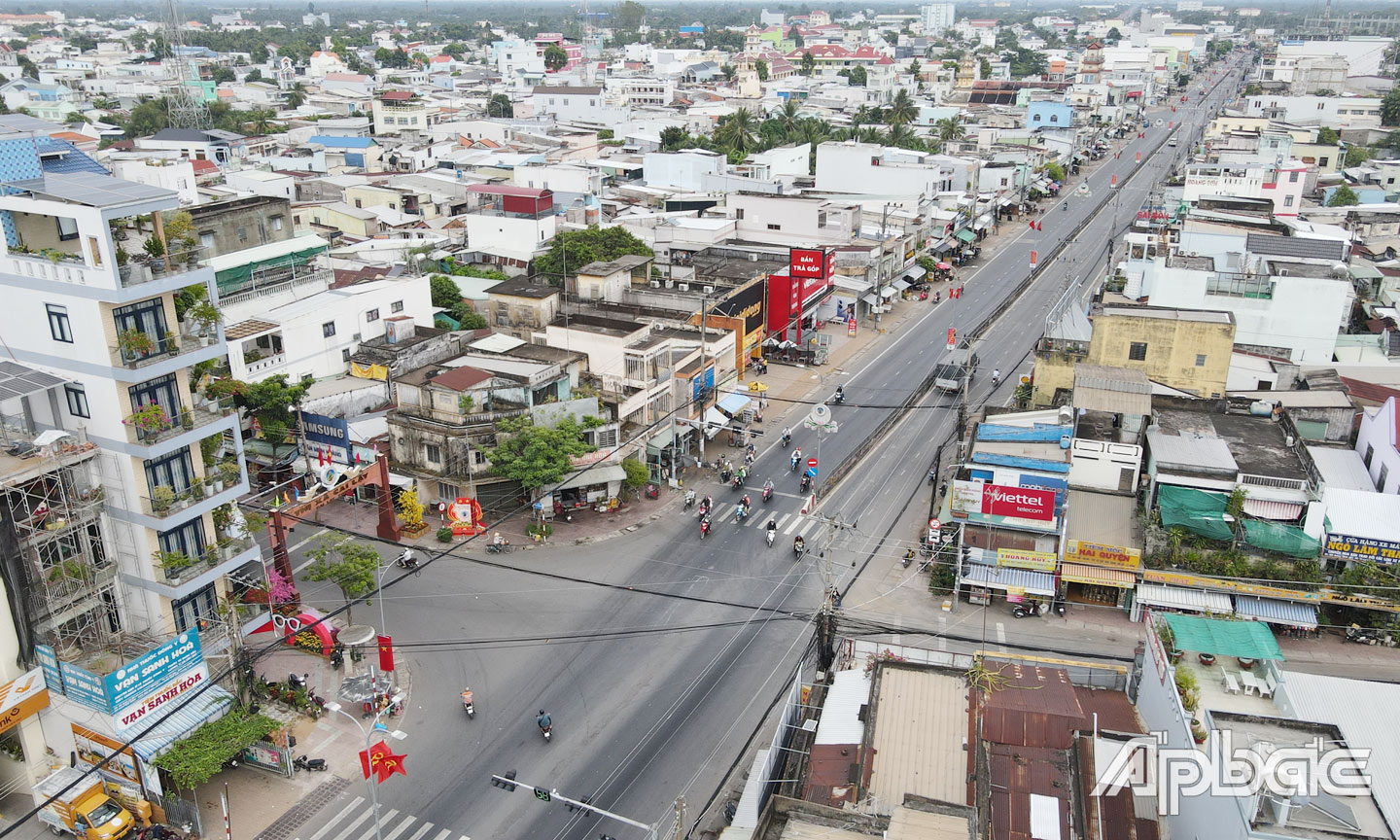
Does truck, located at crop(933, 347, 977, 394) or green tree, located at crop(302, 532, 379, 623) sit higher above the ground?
green tree, located at crop(302, 532, 379, 623)

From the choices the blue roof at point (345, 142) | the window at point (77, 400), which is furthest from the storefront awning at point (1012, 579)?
the blue roof at point (345, 142)

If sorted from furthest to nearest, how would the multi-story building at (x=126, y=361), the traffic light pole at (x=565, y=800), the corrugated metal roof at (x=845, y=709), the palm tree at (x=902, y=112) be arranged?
the palm tree at (x=902, y=112) → the multi-story building at (x=126, y=361) → the traffic light pole at (x=565, y=800) → the corrugated metal roof at (x=845, y=709)

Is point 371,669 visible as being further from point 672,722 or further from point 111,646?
point 672,722

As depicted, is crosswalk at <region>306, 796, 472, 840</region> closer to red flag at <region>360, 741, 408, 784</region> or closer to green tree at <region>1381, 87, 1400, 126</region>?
red flag at <region>360, 741, 408, 784</region>

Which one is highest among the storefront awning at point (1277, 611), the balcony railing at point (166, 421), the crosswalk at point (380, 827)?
the balcony railing at point (166, 421)

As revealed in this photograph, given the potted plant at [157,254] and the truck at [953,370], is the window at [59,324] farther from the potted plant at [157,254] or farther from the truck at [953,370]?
the truck at [953,370]

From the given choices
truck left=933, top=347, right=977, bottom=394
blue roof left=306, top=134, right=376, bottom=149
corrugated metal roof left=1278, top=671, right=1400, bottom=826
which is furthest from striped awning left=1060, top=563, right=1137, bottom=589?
blue roof left=306, top=134, right=376, bottom=149

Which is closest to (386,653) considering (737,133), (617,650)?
(617,650)

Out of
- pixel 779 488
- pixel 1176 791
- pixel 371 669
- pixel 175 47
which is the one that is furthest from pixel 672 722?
pixel 175 47
